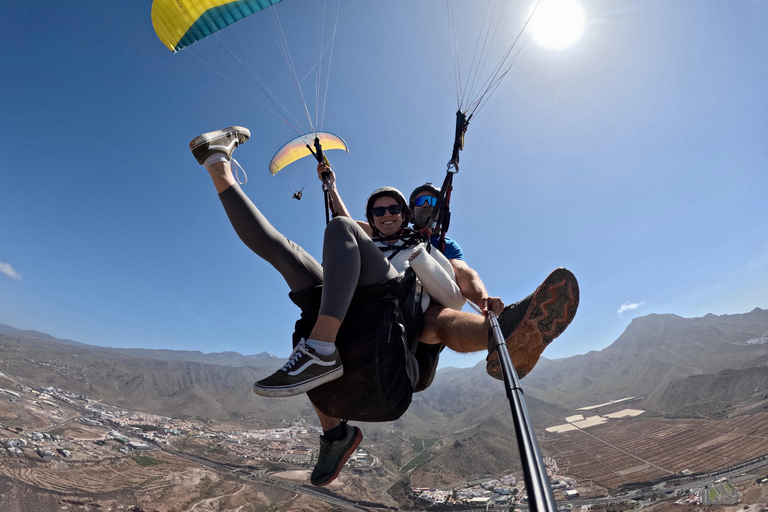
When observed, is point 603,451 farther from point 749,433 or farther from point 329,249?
point 329,249

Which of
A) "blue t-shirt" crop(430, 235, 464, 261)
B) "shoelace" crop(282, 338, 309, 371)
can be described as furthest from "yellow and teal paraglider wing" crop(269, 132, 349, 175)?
"shoelace" crop(282, 338, 309, 371)

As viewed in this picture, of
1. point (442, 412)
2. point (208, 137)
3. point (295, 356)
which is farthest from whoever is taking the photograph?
point (442, 412)

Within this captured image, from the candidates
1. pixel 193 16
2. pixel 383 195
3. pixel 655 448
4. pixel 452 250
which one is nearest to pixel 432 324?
pixel 383 195

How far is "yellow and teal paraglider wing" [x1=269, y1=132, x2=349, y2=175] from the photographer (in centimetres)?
685

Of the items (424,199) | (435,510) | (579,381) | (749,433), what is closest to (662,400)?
(749,433)

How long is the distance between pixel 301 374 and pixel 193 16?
4.57 metres

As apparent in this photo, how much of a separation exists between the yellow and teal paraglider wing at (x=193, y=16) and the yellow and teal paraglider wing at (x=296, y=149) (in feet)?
8.21

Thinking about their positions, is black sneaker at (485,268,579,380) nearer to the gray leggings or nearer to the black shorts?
the black shorts

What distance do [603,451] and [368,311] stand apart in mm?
64856

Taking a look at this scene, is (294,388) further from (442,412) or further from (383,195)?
(442,412)

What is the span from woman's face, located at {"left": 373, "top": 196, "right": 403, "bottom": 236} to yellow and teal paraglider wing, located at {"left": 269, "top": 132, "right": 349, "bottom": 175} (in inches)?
187

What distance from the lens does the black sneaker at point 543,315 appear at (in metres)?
1.79

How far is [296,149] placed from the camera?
272 inches

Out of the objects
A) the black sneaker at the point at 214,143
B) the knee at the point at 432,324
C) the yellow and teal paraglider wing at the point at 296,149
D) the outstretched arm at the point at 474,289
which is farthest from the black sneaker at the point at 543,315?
the yellow and teal paraglider wing at the point at 296,149
